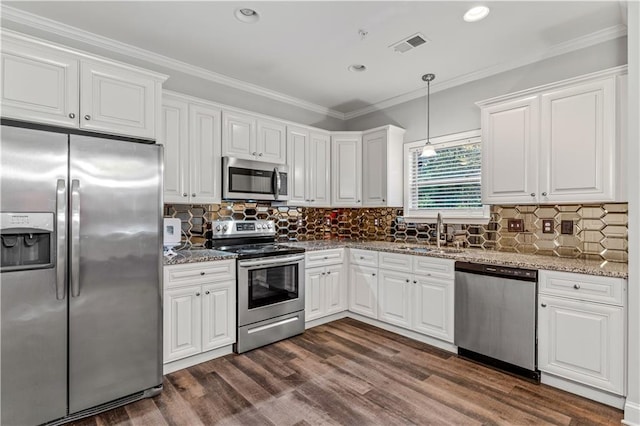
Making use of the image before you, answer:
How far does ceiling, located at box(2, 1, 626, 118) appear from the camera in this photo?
7.90 ft

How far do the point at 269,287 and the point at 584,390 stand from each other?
8.59ft

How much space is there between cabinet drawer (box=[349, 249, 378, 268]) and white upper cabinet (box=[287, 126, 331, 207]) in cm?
80

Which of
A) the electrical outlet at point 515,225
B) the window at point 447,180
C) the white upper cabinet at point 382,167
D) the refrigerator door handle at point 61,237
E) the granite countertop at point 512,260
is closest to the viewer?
the refrigerator door handle at point 61,237

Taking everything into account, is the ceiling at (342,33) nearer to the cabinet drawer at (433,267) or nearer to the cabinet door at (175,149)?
the cabinet door at (175,149)

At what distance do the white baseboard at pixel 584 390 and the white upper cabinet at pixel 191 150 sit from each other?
324 centimetres

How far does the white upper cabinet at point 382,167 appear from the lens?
405cm

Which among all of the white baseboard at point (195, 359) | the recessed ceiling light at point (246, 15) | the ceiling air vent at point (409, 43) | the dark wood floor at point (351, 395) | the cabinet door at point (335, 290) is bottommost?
the dark wood floor at point (351, 395)

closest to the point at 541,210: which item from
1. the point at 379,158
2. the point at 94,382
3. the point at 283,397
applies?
the point at 379,158

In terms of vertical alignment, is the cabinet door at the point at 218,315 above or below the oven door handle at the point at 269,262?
below

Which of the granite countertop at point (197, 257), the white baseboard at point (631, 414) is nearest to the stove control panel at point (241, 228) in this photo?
the granite countertop at point (197, 257)

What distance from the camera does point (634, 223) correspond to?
203cm

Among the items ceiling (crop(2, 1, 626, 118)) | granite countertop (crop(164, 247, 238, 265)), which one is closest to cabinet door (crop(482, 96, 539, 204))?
ceiling (crop(2, 1, 626, 118))

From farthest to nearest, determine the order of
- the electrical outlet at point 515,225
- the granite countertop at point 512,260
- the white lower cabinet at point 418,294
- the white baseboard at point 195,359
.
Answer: the electrical outlet at point 515,225 < the white lower cabinet at point 418,294 < the white baseboard at point 195,359 < the granite countertop at point 512,260

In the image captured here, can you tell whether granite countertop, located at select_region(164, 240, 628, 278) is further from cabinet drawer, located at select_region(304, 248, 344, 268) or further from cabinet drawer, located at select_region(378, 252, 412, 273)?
cabinet drawer, located at select_region(304, 248, 344, 268)
